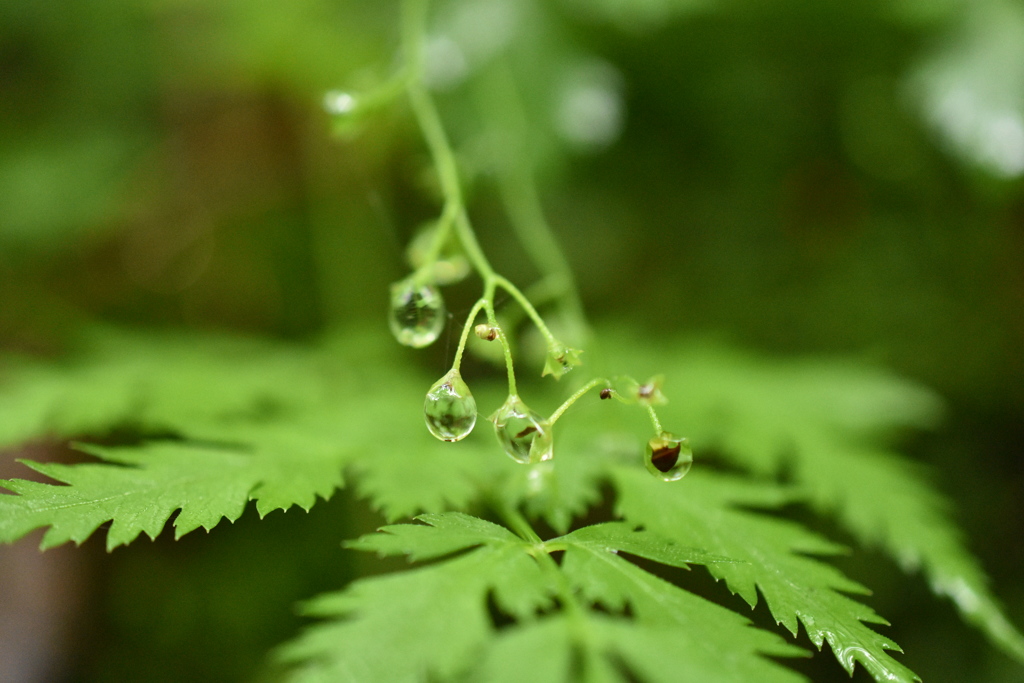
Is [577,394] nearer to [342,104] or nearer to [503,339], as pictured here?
[503,339]

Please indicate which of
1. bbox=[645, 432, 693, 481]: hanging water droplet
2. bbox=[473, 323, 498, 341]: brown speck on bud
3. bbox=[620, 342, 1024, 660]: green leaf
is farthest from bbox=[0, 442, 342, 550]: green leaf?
bbox=[620, 342, 1024, 660]: green leaf

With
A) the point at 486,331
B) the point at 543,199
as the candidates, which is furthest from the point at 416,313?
the point at 543,199

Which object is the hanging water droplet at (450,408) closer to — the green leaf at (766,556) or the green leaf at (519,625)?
the green leaf at (519,625)

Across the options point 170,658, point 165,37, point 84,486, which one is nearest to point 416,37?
point 84,486

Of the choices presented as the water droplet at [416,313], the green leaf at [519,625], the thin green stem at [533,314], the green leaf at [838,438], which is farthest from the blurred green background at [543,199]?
the green leaf at [519,625]

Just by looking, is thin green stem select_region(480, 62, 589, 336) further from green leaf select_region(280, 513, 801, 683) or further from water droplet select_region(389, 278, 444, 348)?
green leaf select_region(280, 513, 801, 683)

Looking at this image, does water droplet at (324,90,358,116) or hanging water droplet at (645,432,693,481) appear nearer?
hanging water droplet at (645,432,693,481)
